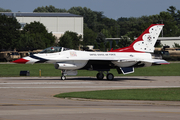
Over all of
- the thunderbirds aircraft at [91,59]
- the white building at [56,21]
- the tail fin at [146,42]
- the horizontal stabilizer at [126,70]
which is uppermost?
the white building at [56,21]

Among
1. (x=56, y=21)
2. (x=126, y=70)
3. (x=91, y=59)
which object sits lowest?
(x=126, y=70)

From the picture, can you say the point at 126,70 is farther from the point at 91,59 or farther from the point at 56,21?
the point at 56,21

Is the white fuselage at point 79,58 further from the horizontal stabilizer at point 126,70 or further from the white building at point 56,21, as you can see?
the white building at point 56,21

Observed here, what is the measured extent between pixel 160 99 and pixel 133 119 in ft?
17.3

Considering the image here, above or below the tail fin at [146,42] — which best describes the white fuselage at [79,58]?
below

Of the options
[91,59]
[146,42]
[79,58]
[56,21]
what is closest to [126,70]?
[91,59]

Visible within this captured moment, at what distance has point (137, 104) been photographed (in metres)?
14.0

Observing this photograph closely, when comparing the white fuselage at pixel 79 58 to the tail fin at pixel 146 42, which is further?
the tail fin at pixel 146 42

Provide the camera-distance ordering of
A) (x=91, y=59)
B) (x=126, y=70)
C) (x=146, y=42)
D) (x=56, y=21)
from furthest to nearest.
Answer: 1. (x=56, y=21)
2. (x=146, y=42)
3. (x=126, y=70)
4. (x=91, y=59)

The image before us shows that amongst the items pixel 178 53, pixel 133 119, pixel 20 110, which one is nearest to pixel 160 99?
pixel 133 119

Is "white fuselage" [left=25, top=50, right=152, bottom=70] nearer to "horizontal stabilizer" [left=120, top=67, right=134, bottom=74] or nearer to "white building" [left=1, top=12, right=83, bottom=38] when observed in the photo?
"horizontal stabilizer" [left=120, top=67, right=134, bottom=74]

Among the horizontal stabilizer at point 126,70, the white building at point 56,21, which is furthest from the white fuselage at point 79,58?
the white building at point 56,21

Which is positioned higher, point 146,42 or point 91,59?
point 146,42

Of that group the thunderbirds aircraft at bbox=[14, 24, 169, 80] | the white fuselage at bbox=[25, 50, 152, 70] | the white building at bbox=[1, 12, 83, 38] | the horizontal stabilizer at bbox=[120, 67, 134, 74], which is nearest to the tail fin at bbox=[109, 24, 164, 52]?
the thunderbirds aircraft at bbox=[14, 24, 169, 80]
